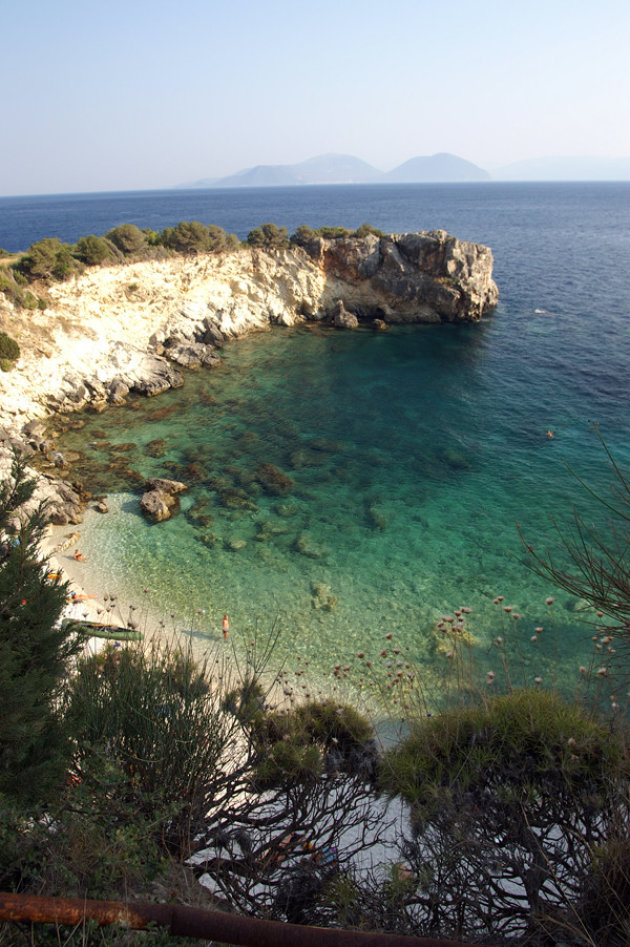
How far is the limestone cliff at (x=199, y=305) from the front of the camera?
115 feet

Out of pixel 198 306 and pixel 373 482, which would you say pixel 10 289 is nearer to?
pixel 198 306

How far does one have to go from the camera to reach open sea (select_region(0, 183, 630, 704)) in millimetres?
18797

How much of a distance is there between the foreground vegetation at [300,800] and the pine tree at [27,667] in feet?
0.10

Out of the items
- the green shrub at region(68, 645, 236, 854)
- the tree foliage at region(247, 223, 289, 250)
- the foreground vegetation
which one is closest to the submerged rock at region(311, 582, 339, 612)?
the foreground vegetation

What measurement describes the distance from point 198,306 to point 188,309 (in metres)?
1.34

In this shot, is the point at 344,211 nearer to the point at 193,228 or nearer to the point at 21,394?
the point at 193,228

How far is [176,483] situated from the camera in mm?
26406

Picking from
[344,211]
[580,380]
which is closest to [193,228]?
[580,380]

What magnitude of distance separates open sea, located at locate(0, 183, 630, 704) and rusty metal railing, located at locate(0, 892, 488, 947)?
7.19m

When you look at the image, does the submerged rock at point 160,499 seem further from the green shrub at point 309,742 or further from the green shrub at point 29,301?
the green shrub at point 29,301

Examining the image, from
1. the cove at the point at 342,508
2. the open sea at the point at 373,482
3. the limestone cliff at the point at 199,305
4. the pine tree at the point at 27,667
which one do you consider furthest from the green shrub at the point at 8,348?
the pine tree at the point at 27,667

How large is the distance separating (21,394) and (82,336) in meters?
7.10

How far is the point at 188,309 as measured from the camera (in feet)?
151

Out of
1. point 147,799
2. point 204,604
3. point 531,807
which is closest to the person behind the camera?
point 147,799
